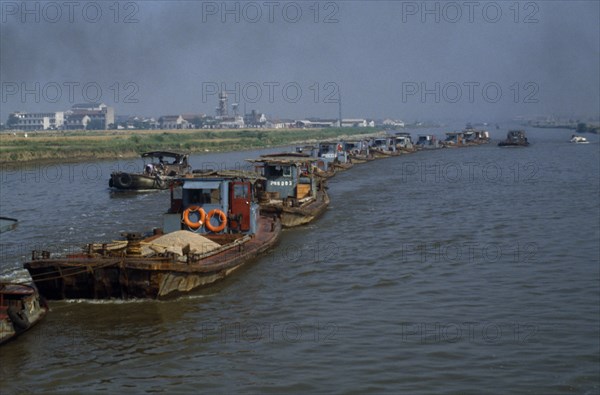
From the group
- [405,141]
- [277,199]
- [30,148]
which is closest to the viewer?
[277,199]

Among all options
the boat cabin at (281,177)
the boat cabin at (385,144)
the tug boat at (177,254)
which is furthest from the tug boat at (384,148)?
the tug boat at (177,254)

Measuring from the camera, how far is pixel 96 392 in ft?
37.0

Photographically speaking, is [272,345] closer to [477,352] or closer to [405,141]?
[477,352]

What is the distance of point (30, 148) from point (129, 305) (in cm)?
5982

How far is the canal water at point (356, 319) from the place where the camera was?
38.5 feet

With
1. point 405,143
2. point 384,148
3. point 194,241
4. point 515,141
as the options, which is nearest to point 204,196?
point 194,241

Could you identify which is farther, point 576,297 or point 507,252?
point 507,252

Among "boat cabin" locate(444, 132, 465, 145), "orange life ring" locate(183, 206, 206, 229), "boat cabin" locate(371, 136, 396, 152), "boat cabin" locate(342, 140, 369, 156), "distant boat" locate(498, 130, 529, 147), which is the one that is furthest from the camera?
"boat cabin" locate(444, 132, 465, 145)

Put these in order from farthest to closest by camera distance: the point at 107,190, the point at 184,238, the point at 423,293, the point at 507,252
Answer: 1. the point at 107,190
2. the point at 507,252
3. the point at 184,238
4. the point at 423,293

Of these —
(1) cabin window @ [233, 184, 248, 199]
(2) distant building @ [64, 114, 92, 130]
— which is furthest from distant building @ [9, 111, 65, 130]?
(1) cabin window @ [233, 184, 248, 199]

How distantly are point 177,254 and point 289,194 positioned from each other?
545 inches

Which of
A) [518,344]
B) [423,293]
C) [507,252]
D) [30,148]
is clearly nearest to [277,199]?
[507,252]

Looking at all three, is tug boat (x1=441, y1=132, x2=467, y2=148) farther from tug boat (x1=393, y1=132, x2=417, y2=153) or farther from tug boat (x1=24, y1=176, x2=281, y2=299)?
tug boat (x1=24, y1=176, x2=281, y2=299)

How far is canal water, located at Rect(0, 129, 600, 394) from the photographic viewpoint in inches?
462
